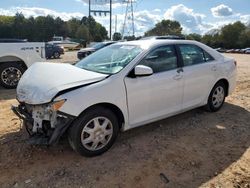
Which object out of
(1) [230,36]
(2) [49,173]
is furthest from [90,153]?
(1) [230,36]

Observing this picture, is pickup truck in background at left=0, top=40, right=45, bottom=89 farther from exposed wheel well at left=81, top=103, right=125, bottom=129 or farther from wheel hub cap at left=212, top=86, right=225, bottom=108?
wheel hub cap at left=212, top=86, right=225, bottom=108

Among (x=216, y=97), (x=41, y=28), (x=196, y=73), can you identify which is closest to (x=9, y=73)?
(x=196, y=73)

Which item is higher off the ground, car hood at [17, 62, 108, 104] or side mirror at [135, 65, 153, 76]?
side mirror at [135, 65, 153, 76]

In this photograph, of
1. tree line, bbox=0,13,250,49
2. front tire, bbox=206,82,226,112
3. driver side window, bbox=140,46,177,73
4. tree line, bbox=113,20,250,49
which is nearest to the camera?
driver side window, bbox=140,46,177,73

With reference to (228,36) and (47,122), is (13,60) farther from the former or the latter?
(228,36)

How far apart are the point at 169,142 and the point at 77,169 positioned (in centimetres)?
155

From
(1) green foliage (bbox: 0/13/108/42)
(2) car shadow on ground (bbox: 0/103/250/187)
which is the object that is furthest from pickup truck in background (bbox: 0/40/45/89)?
(1) green foliage (bbox: 0/13/108/42)

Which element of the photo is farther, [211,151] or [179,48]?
[179,48]

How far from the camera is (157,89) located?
4395mm

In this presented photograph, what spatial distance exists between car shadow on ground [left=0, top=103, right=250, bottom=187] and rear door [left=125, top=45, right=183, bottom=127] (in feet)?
1.36

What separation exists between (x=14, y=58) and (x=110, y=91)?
5.79 m

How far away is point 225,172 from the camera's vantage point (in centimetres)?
359

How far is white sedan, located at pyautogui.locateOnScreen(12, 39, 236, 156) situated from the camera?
3.58 meters

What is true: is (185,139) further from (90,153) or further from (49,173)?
(49,173)
